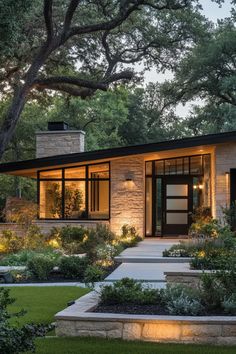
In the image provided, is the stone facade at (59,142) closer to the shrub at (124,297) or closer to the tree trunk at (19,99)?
the tree trunk at (19,99)

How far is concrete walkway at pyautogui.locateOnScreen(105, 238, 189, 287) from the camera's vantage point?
1036cm

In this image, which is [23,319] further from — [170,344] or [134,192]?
[134,192]

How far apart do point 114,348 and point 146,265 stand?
6963mm

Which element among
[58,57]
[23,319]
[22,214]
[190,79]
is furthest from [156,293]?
[190,79]

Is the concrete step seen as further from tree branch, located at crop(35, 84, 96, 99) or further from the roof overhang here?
tree branch, located at crop(35, 84, 96, 99)

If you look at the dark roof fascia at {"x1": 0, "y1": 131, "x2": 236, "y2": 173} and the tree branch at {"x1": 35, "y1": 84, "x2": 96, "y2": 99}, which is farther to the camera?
the tree branch at {"x1": 35, "y1": 84, "x2": 96, "y2": 99}

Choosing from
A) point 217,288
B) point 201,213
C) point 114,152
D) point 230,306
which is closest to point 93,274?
point 217,288

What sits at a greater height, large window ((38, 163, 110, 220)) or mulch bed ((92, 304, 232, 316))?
large window ((38, 163, 110, 220))

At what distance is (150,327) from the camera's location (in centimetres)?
578

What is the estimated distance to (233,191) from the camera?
17984mm

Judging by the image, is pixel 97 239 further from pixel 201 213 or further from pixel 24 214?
pixel 201 213

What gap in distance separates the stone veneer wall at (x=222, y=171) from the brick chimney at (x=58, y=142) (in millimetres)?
5558

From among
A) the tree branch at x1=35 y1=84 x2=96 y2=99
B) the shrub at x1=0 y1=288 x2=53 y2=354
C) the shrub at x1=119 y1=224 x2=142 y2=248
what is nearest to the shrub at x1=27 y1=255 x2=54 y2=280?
the shrub at x1=119 y1=224 x2=142 y2=248

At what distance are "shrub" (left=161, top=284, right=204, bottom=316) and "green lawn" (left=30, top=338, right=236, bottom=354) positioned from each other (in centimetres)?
61
